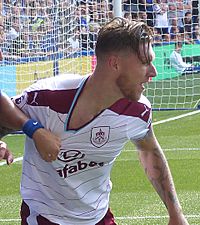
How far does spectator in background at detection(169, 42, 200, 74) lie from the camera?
1856 centimetres

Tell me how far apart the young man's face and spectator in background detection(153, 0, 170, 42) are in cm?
1293

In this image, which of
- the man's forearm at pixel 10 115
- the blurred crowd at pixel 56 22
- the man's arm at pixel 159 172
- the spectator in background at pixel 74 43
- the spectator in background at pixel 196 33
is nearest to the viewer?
the man's forearm at pixel 10 115

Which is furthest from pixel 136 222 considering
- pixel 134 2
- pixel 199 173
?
pixel 134 2

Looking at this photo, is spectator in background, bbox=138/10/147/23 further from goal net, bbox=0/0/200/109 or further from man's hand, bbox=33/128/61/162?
man's hand, bbox=33/128/61/162

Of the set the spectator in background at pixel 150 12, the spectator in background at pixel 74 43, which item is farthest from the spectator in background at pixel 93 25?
the spectator in background at pixel 150 12

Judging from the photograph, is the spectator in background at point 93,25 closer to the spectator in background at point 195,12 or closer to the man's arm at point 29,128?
the spectator in background at point 195,12

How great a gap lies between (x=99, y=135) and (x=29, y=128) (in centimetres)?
40

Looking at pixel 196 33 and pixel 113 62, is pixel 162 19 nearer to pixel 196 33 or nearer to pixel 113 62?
pixel 196 33

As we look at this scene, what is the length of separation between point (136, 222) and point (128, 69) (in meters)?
3.72

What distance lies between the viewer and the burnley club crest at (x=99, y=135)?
Answer: 406cm

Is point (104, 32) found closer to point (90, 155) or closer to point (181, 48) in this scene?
point (90, 155)

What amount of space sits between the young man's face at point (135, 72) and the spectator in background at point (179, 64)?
14.5 meters

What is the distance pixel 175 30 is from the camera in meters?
17.7

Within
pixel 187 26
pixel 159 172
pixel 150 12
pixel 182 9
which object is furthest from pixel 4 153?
pixel 187 26
